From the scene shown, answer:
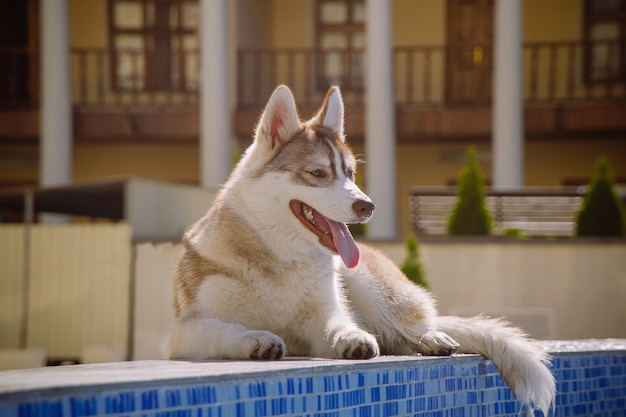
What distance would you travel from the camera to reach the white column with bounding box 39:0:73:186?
63.2 feet

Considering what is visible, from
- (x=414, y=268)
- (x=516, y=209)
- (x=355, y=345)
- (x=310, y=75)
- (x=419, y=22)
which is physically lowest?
(x=414, y=268)

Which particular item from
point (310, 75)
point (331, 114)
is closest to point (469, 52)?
point (310, 75)

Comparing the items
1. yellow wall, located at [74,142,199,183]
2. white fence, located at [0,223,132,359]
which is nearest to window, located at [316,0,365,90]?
yellow wall, located at [74,142,199,183]

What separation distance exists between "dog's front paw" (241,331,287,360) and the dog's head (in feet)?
1.89

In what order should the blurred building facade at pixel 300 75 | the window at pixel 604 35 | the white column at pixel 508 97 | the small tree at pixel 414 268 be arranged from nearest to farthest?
the small tree at pixel 414 268
the white column at pixel 508 97
the blurred building facade at pixel 300 75
the window at pixel 604 35

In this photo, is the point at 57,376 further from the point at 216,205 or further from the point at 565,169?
the point at 565,169

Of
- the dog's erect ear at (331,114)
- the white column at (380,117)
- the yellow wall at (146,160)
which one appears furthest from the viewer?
the yellow wall at (146,160)

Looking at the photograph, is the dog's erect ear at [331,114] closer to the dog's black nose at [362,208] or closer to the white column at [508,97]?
the dog's black nose at [362,208]

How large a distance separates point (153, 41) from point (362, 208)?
1891 centimetres

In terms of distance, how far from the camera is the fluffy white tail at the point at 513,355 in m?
4.36

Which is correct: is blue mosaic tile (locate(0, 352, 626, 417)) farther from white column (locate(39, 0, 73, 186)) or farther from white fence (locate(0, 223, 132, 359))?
white column (locate(39, 0, 73, 186))

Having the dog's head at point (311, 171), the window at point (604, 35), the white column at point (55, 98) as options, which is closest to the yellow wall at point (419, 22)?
the window at point (604, 35)

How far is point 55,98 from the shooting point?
64.2 feet

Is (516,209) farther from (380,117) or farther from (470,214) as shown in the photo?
(380,117)
